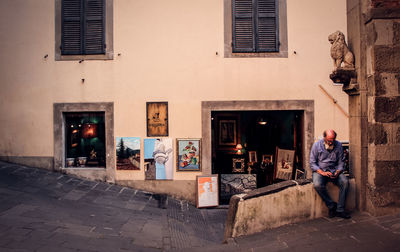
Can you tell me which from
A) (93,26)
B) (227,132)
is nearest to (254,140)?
(227,132)

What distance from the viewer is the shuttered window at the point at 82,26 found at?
8383mm

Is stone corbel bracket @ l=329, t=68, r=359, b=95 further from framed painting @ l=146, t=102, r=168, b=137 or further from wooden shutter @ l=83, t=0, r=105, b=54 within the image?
wooden shutter @ l=83, t=0, r=105, b=54

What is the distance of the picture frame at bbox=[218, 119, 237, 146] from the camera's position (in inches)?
455

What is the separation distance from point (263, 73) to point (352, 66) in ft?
9.29

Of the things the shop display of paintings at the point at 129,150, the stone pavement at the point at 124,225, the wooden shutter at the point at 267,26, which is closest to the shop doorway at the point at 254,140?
the wooden shutter at the point at 267,26

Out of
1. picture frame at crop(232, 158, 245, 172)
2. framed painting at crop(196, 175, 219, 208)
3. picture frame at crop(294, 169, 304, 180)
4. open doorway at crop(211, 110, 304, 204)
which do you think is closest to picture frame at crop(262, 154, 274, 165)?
open doorway at crop(211, 110, 304, 204)

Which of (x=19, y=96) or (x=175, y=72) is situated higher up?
(x=175, y=72)

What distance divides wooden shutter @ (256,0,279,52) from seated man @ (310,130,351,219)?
377 cm

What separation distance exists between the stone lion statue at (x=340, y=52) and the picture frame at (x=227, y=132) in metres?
6.08

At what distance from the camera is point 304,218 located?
5.25m

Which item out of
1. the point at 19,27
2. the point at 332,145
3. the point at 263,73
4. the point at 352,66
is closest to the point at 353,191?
the point at 332,145

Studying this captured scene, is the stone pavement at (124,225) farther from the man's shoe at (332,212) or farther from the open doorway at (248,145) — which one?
the open doorway at (248,145)

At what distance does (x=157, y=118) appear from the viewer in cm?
827

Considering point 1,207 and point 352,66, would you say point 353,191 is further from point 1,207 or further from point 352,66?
point 1,207
